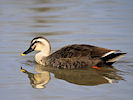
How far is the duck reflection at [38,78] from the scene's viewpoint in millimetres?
9633

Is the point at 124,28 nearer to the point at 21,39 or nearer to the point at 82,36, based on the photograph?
the point at 82,36

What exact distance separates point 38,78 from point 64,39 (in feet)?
11.5

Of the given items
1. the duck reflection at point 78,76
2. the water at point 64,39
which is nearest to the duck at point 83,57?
the duck reflection at point 78,76

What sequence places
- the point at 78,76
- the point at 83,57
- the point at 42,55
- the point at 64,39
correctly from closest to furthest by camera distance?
the point at 78,76, the point at 83,57, the point at 42,55, the point at 64,39

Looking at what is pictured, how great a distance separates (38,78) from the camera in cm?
1024

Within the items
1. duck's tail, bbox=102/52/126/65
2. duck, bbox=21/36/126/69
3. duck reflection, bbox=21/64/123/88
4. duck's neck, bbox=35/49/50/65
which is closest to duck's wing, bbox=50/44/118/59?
duck, bbox=21/36/126/69

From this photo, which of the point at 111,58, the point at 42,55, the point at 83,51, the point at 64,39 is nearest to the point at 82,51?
the point at 83,51

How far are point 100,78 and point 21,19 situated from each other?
7.52 m

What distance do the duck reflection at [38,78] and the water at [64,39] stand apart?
29 mm

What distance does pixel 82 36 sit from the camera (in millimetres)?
13875

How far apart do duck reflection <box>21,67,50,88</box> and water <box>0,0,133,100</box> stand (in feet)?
0.09

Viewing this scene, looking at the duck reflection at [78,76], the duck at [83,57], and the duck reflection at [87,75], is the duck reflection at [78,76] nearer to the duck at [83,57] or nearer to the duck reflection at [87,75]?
the duck reflection at [87,75]

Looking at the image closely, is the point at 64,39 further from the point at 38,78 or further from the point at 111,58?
the point at 38,78

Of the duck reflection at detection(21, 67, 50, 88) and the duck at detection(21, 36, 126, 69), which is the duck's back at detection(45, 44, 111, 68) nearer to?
the duck at detection(21, 36, 126, 69)
